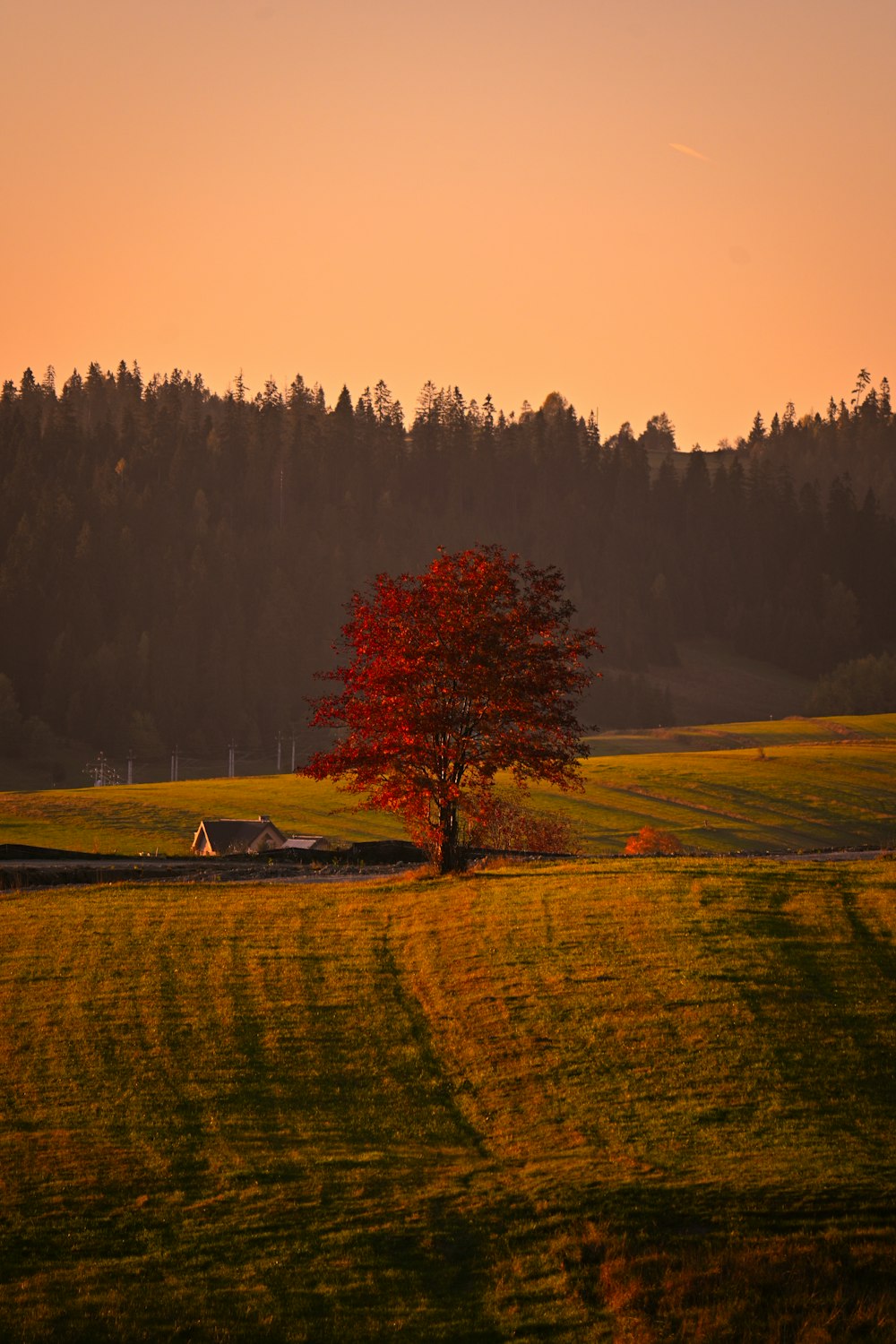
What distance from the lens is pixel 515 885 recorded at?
94.8 ft

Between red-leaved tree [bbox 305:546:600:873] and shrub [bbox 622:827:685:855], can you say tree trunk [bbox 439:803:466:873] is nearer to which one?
red-leaved tree [bbox 305:546:600:873]

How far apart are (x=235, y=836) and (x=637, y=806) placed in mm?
29999

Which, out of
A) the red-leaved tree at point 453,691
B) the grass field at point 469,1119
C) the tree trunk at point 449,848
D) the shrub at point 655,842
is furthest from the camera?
the shrub at point 655,842

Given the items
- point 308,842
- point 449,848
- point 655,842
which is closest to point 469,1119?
point 449,848

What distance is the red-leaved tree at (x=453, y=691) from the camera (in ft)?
103

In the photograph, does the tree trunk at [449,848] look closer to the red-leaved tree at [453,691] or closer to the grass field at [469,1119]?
the red-leaved tree at [453,691]

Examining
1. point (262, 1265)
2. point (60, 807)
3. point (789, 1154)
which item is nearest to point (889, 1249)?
point (789, 1154)

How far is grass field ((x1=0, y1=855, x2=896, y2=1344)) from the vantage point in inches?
491

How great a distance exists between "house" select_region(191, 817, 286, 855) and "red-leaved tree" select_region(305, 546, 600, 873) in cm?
4798

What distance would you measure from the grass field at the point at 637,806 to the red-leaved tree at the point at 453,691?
46.1 meters

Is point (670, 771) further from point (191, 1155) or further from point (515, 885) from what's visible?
point (191, 1155)

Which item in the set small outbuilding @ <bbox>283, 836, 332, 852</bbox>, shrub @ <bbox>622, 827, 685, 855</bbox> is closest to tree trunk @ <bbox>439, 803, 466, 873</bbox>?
shrub @ <bbox>622, 827, 685, 855</bbox>

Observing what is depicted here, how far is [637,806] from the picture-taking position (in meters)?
95.7

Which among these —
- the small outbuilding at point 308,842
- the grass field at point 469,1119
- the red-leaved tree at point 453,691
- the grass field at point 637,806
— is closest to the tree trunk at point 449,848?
the red-leaved tree at point 453,691
